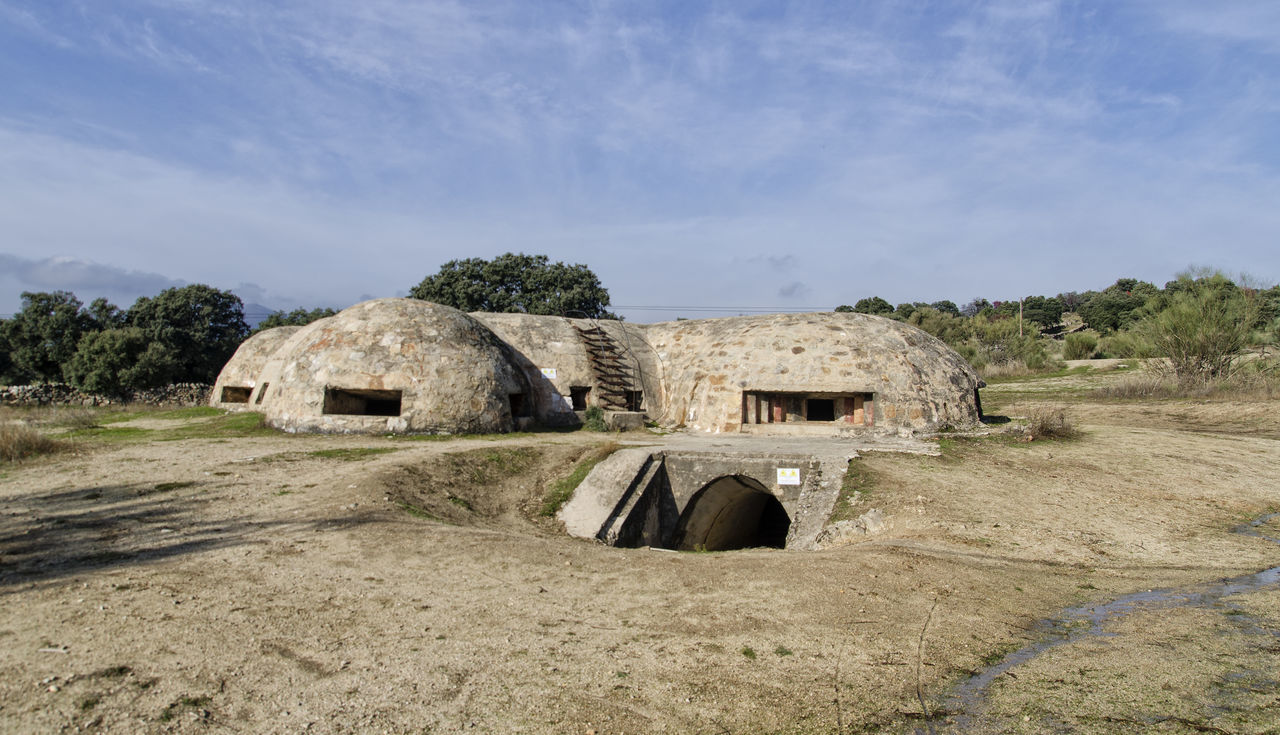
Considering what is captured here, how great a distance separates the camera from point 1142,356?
26922mm

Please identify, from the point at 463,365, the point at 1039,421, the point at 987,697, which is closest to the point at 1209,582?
the point at 987,697

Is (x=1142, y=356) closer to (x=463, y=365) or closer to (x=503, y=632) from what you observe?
(x=463, y=365)

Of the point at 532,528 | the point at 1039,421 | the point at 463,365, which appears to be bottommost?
the point at 532,528

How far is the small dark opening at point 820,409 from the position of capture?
62.4 ft

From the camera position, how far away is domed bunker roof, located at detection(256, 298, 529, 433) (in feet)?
48.2

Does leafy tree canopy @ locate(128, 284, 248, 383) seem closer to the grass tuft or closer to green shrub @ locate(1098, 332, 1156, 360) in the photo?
the grass tuft

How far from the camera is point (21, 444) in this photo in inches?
399

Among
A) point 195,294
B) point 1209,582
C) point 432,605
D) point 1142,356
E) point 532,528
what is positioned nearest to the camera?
point 432,605

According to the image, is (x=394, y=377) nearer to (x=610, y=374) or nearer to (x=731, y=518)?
(x=610, y=374)

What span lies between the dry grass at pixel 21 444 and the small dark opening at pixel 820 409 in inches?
617

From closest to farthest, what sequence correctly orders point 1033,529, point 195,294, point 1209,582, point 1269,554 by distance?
point 1209,582, point 1269,554, point 1033,529, point 195,294

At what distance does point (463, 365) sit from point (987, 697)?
13004 millimetres

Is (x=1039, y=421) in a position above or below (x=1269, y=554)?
above

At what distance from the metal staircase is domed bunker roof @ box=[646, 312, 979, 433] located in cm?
132
